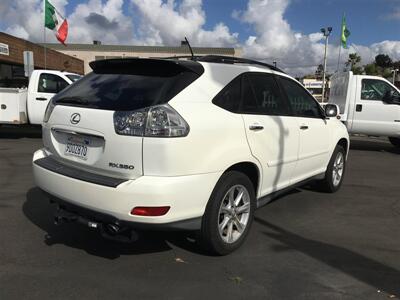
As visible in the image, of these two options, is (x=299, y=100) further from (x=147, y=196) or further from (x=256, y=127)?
(x=147, y=196)

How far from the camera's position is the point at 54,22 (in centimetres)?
2331

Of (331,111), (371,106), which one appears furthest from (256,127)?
(371,106)

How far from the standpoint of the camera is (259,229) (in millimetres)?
5230

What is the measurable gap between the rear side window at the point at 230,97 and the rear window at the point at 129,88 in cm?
31

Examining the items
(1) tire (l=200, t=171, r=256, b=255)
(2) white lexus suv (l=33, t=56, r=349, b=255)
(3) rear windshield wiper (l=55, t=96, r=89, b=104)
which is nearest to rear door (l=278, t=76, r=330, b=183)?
(2) white lexus suv (l=33, t=56, r=349, b=255)

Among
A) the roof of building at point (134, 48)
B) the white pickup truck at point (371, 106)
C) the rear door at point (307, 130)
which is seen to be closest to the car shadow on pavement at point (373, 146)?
the white pickup truck at point (371, 106)

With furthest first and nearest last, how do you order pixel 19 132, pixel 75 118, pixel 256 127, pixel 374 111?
1. pixel 19 132
2. pixel 374 111
3. pixel 256 127
4. pixel 75 118

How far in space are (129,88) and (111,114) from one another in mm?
327

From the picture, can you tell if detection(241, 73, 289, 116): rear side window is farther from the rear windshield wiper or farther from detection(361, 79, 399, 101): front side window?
detection(361, 79, 399, 101): front side window

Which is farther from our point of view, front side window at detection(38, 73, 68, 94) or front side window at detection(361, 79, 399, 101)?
front side window at detection(38, 73, 68, 94)

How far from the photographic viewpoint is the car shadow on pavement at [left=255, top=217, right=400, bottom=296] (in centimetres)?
395

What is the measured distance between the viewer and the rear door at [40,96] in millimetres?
12945

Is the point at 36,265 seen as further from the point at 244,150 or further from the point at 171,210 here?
the point at 244,150

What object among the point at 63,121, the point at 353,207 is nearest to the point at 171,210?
the point at 63,121
